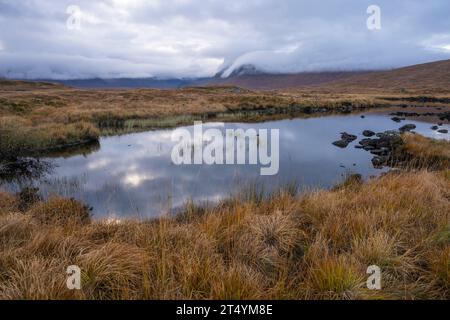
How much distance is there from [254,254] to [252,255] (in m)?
0.03

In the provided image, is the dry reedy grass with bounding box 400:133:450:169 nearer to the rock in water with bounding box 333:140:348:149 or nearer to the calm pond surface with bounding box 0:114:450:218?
the calm pond surface with bounding box 0:114:450:218

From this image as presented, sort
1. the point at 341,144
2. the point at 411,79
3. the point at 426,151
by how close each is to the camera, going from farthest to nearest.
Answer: the point at 411,79, the point at 341,144, the point at 426,151

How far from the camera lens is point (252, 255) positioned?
445 centimetres

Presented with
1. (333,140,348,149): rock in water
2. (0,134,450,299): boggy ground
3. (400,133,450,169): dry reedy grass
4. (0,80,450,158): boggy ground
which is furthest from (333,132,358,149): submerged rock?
(0,134,450,299): boggy ground

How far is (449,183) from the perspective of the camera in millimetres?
8000

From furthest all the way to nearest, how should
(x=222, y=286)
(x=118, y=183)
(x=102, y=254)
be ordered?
(x=118, y=183)
(x=102, y=254)
(x=222, y=286)

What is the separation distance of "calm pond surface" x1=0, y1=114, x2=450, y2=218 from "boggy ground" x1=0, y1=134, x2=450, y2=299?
1995 mm

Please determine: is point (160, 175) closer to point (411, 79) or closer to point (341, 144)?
point (341, 144)

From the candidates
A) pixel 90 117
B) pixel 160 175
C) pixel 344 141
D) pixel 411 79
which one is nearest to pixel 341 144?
pixel 344 141

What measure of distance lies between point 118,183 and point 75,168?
11.6 ft

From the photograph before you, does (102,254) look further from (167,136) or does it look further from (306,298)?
(167,136)

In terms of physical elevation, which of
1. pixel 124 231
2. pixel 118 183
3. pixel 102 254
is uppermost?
pixel 102 254
